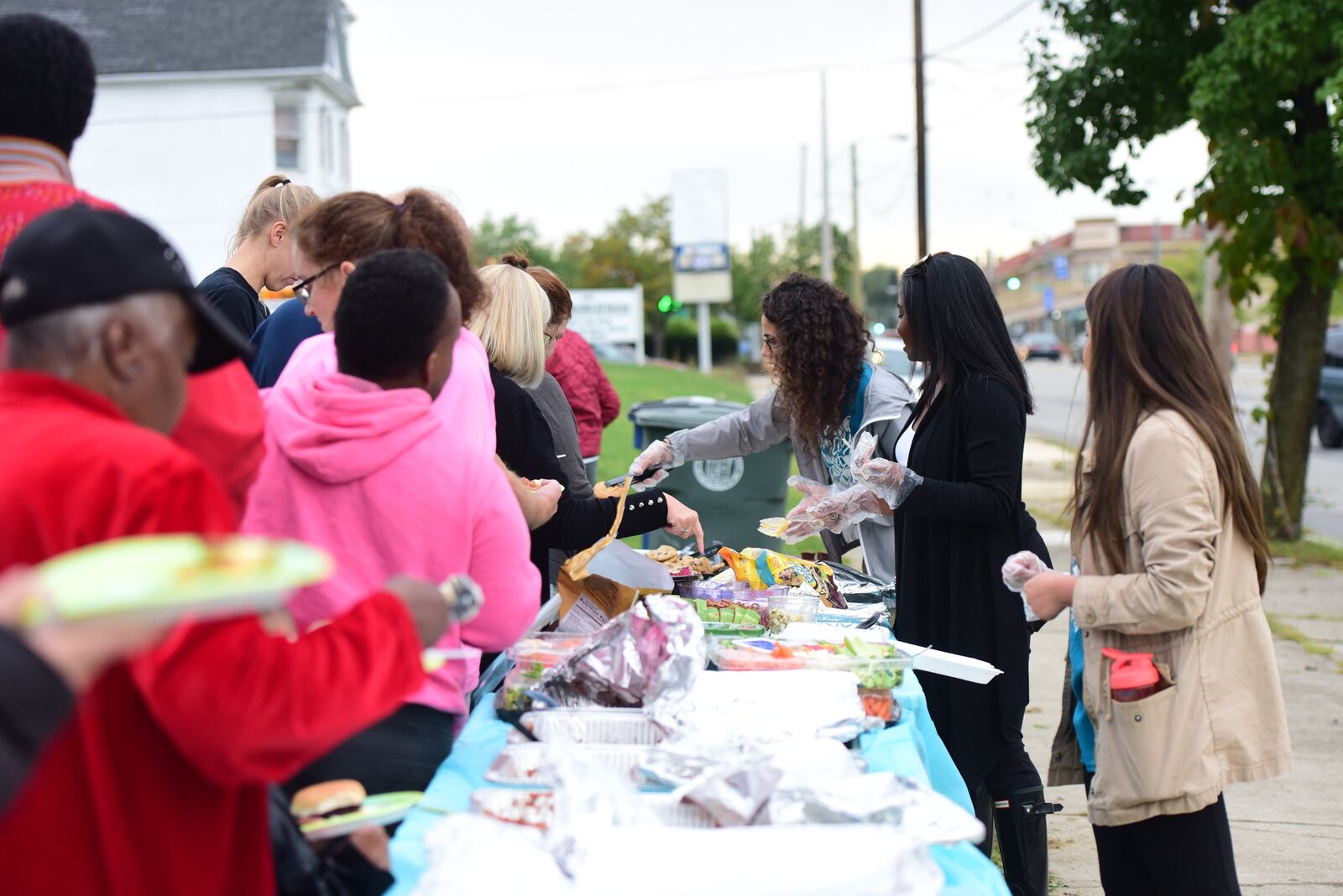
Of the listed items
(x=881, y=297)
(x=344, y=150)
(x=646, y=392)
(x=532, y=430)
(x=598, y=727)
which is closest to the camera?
(x=598, y=727)

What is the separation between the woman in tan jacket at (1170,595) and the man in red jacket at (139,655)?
1780 millimetres

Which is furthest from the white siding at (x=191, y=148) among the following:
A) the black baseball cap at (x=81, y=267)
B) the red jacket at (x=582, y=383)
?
the black baseball cap at (x=81, y=267)

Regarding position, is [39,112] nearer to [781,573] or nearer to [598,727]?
[598,727]

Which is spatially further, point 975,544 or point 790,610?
point 975,544

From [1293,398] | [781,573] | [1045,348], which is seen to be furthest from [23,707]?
[1045,348]

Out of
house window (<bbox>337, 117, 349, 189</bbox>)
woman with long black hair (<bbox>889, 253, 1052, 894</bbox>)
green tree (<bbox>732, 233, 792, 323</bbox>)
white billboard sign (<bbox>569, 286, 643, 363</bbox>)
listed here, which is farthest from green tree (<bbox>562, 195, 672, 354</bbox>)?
woman with long black hair (<bbox>889, 253, 1052, 894</bbox>)

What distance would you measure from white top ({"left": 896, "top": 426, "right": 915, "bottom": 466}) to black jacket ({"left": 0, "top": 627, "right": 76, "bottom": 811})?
10.2 ft

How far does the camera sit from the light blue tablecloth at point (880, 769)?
202cm

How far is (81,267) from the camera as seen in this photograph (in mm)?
1477

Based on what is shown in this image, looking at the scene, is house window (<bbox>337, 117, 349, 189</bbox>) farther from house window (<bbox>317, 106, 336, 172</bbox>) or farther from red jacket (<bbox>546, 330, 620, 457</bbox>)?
red jacket (<bbox>546, 330, 620, 457</bbox>)

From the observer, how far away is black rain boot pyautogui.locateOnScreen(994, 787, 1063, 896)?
3699mm

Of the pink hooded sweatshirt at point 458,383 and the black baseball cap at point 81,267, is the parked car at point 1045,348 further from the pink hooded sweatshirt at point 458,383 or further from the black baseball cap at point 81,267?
the black baseball cap at point 81,267

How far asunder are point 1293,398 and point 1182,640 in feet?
27.6

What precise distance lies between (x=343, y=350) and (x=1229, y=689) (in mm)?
2080
